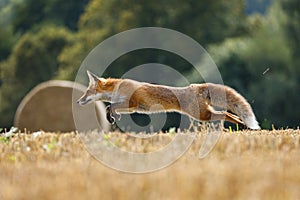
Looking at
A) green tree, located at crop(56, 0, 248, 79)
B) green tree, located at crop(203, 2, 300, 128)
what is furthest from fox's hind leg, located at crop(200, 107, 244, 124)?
green tree, located at crop(56, 0, 248, 79)

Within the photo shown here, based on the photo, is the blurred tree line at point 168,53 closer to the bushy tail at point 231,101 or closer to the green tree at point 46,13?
the green tree at point 46,13

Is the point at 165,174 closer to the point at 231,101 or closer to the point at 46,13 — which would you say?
the point at 231,101

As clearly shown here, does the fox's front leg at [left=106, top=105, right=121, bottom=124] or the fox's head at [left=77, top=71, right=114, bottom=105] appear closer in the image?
the fox's front leg at [left=106, top=105, right=121, bottom=124]

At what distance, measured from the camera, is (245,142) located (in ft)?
19.9

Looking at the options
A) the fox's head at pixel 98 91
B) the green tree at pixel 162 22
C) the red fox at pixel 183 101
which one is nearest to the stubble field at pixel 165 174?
the red fox at pixel 183 101

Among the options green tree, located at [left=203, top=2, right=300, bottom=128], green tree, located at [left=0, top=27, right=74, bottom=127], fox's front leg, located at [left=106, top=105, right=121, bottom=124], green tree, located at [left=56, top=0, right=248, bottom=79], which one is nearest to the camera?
fox's front leg, located at [left=106, top=105, right=121, bottom=124]

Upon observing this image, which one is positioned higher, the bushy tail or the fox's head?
the fox's head

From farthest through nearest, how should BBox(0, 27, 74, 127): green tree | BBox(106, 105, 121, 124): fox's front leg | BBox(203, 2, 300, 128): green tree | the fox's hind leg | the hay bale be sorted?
BBox(0, 27, 74, 127): green tree
BBox(203, 2, 300, 128): green tree
the hay bale
the fox's hind leg
BBox(106, 105, 121, 124): fox's front leg

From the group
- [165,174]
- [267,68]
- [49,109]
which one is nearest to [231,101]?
[165,174]

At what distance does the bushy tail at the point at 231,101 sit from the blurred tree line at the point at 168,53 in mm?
21064

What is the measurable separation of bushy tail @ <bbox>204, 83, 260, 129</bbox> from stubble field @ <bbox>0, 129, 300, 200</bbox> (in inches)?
136

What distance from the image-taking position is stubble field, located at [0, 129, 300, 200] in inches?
146

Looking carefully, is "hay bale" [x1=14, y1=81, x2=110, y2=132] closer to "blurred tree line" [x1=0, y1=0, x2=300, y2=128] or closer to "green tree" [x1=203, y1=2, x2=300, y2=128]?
"green tree" [x1=203, y1=2, x2=300, y2=128]

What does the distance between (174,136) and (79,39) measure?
37.5 meters
